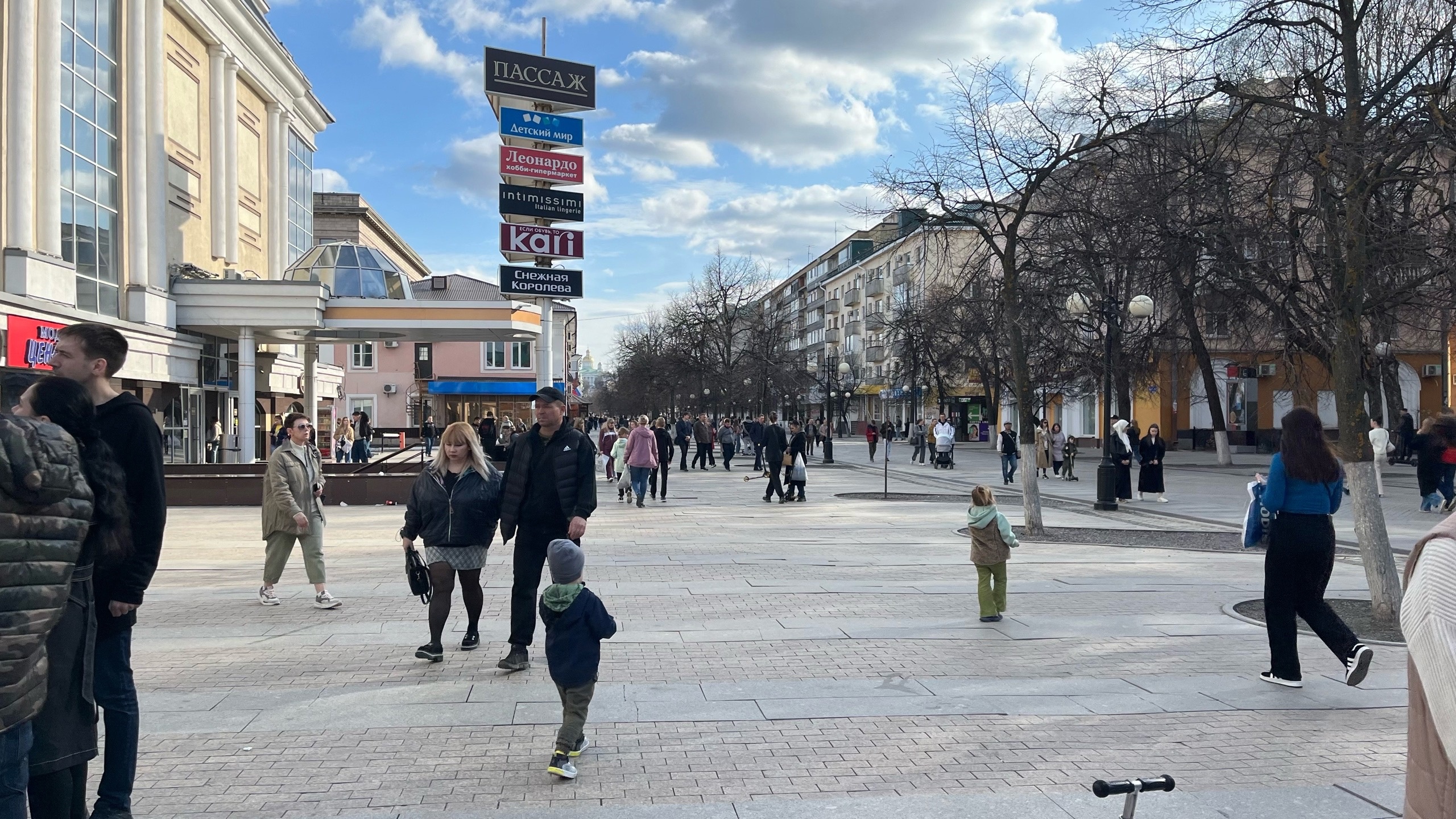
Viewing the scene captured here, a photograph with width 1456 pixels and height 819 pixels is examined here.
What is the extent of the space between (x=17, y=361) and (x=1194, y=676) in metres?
23.6

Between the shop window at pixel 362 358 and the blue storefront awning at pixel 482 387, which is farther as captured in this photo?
the shop window at pixel 362 358

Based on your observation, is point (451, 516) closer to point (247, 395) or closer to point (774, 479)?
point (774, 479)

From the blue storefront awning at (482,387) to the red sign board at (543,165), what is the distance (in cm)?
4864

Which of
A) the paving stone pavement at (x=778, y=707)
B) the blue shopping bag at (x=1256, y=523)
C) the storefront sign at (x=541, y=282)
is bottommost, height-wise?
the paving stone pavement at (x=778, y=707)

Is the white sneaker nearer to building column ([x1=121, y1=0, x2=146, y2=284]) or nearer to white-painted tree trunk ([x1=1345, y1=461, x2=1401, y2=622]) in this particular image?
white-painted tree trunk ([x1=1345, y1=461, x2=1401, y2=622])

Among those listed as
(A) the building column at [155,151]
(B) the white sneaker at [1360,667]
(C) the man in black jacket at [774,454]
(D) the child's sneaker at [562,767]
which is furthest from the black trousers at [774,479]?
(A) the building column at [155,151]

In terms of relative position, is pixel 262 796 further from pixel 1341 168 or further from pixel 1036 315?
pixel 1036 315

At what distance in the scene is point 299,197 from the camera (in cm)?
4684

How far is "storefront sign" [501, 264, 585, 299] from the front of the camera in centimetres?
2273

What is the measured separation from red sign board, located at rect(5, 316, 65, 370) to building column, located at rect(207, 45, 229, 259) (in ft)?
44.3

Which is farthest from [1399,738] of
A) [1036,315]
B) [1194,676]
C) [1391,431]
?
[1391,431]

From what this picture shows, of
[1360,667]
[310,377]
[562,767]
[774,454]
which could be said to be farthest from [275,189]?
[1360,667]

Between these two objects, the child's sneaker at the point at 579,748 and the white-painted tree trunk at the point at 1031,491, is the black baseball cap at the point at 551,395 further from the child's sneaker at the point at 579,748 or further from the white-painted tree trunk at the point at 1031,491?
the white-painted tree trunk at the point at 1031,491

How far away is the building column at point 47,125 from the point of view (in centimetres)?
2384
